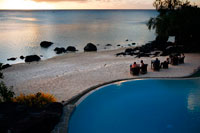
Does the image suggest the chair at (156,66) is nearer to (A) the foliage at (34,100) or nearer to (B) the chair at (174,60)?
(B) the chair at (174,60)

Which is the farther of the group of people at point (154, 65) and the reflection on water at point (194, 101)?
the group of people at point (154, 65)

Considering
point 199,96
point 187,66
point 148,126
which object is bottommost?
point 148,126

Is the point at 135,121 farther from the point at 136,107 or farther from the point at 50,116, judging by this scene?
the point at 50,116

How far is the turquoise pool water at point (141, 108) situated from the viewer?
29.0 ft

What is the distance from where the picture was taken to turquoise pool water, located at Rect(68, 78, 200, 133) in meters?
8.84

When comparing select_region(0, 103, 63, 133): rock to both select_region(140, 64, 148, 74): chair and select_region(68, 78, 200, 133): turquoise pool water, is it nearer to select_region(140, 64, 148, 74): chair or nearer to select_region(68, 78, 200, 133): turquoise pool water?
select_region(68, 78, 200, 133): turquoise pool water

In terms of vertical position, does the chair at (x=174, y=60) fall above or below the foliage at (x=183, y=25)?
below

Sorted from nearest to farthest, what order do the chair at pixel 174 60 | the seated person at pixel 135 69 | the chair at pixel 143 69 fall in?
the seated person at pixel 135 69 < the chair at pixel 143 69 < the chair at pixel 174 60

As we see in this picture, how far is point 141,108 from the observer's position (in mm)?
10492

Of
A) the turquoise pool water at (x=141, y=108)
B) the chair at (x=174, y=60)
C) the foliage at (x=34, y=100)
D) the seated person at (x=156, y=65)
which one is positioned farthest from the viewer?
the chair at (x=174, y=60)

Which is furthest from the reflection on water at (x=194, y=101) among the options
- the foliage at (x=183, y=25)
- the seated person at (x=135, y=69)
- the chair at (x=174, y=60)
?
the foliage at (x=183, y=25)

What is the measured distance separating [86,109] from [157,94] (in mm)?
4687

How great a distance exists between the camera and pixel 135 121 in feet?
30.8

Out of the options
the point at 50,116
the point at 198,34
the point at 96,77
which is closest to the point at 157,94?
the point at 96,77
